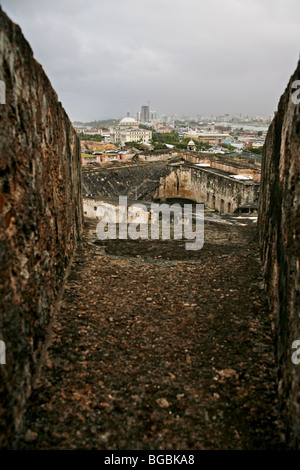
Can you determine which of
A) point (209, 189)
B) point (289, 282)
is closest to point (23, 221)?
point (289, 282)

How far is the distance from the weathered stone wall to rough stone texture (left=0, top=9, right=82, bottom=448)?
14129mm

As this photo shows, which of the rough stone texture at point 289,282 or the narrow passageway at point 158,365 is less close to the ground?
the rough stone texture at point 289,282

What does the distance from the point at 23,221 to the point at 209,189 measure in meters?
20.0

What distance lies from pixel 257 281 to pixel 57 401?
3299 millimetres

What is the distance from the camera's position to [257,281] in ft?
16.9

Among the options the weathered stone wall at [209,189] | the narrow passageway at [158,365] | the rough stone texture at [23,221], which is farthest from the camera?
the weathered stone wall at [209,189]

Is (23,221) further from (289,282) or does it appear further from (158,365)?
(289,282)

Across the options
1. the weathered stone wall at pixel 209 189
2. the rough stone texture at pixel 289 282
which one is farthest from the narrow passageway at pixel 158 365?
the weathered stone wall at pixel 209 189

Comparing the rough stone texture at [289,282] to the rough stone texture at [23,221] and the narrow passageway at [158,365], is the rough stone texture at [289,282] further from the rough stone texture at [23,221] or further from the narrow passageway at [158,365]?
the rough stone texture at [23,221]

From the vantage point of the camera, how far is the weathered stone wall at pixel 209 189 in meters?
17.6

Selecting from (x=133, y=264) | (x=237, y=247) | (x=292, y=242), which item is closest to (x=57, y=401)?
(x=292, y=242)

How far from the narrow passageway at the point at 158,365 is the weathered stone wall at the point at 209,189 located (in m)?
12.4

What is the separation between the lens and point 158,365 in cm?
347

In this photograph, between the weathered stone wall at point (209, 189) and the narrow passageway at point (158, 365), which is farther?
the weathered stone wall at point (209, 189)
